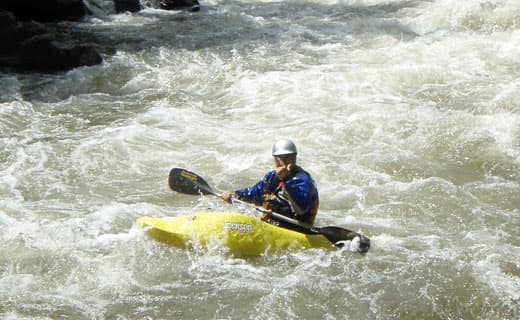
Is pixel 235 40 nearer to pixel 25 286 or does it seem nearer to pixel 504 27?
pixel 504 27

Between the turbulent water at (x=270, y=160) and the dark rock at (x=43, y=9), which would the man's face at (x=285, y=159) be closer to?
the turbulent water at (x=270, y=160)

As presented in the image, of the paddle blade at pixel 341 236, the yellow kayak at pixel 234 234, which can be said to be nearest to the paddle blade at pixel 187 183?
the yellow kayak at pixel 234 234

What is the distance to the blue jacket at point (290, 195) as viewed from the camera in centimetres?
529

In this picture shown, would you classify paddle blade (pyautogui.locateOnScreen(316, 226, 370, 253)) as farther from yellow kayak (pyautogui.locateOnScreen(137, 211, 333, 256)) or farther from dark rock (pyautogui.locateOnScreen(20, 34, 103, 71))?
dark rock (pyautogui.locateOnScreen(20, 34, 103, 71))

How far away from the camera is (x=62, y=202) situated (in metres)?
6.25

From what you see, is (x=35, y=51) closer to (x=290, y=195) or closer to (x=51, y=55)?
(x=51, y=55)

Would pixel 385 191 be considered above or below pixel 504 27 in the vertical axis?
below

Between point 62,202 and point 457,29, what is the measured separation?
320 inches

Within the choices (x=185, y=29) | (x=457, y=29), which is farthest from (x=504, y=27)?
(x=185, y=29)

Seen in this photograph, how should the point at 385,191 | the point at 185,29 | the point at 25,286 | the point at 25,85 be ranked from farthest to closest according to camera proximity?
the point at 185,29 < the point at 25,85 < the point at 385,191 < the point at 25,286

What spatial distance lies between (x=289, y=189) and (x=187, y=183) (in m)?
1.20

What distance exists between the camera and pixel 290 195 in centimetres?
531

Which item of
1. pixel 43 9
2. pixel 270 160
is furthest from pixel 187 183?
pixel 43 9

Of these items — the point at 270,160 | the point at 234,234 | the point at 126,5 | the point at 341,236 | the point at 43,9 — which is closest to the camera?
the point at 234,234
